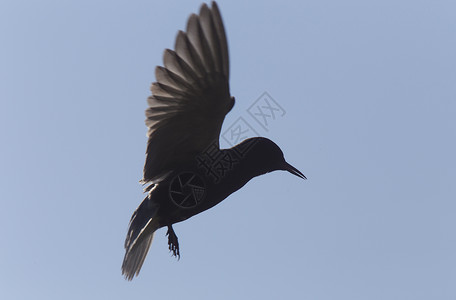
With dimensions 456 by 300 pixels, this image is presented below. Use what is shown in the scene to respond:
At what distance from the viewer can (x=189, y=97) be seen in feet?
16.8

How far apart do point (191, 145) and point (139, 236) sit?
35.4 inches

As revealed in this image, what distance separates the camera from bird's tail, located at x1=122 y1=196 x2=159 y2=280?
5617mm

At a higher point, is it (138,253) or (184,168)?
(184,168)

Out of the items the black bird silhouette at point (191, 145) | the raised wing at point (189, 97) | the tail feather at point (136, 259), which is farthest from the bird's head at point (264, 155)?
the tail feather at point (136, 259)

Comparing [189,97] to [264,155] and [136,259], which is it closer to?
Result: [264,155]

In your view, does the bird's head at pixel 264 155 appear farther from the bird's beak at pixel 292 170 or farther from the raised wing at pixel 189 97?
the raised wing at pixel 189 97

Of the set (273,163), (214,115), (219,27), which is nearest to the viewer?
(219,27)

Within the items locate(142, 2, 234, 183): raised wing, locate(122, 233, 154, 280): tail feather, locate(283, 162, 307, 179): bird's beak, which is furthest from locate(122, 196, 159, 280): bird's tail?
locate(283, 162, 307, 179): bird's beak

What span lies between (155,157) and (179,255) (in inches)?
37.0

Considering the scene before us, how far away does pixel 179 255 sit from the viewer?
19.0 ft

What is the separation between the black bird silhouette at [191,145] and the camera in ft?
16.0

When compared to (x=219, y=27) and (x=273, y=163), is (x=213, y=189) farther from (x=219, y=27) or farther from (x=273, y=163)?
(x=219, y=27)

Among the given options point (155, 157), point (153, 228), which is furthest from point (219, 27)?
point (153, 228)

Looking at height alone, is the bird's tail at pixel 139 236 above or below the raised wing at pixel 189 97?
below
